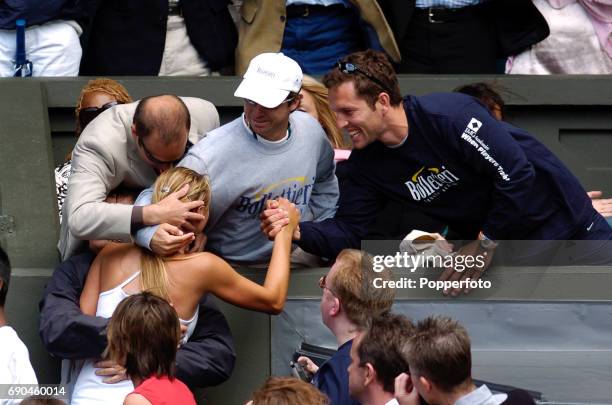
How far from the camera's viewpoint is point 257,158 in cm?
614

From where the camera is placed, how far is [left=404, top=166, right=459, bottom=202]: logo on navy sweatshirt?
611cm

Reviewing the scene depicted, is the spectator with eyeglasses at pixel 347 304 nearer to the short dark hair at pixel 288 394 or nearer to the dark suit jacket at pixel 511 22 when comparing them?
the short dark hair at pixel 288 394

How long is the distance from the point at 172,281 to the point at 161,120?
0.72 metres

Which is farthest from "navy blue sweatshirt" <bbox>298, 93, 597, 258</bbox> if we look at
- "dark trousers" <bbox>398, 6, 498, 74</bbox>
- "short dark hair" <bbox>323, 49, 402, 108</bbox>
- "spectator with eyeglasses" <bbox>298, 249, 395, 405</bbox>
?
"dark trousers" <bbox>398, 6, 498, 74</bbox>

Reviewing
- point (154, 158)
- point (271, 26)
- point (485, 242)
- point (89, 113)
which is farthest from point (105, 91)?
point (485, 242)

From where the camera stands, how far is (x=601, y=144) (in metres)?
7.91

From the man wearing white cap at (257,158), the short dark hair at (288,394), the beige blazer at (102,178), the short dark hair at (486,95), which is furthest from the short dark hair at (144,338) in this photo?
the short dark hair at (486,95)

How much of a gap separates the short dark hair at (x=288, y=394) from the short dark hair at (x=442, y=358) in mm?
325

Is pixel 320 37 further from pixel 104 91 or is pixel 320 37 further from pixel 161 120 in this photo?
pixel 161 120

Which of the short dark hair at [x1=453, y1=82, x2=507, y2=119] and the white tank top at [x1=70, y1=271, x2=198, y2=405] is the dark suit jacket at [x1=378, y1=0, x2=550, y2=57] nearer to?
the short dark hair at [x1=453, y1=82, x2=507, y2=119]

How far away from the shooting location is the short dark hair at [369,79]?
600 cm

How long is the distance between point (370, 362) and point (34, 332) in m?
2.13

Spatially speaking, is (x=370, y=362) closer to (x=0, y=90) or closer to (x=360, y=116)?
(x=360, y=116)

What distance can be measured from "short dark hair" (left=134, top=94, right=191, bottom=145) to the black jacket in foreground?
60 cm
